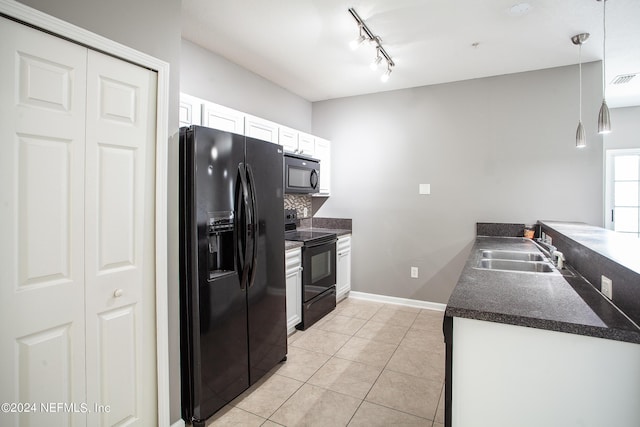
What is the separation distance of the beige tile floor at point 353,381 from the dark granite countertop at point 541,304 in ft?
3.23

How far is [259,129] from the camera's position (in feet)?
10.1

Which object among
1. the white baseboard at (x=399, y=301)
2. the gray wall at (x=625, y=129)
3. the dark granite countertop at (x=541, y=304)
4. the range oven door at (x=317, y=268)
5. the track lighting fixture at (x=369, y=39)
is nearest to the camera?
the dark granite countertop at (x=541, y=304)

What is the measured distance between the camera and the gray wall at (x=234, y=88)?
2793 millimetres

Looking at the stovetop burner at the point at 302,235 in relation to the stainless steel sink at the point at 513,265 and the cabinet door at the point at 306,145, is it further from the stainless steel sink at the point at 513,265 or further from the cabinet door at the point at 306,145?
the stainless steel sink at the point at 513,265

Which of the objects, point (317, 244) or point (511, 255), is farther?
point (317, 244)

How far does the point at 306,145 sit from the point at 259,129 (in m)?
0.90

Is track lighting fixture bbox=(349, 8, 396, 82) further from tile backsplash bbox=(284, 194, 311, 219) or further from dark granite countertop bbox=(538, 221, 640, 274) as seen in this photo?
dark granite countertop bbox=(538, 221, 640, 274)

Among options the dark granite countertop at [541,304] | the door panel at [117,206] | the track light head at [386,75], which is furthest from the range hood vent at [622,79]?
the door panel at [117,206]

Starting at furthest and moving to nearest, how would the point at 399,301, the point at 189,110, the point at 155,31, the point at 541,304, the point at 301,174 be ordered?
1. the point at 399,301
2. the point at 301,174
3. the point at 189,110
4. the point at 155,31
5. the point at 541,304

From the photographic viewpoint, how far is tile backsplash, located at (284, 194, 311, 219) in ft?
13.4

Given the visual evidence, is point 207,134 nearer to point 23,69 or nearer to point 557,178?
point 23,69

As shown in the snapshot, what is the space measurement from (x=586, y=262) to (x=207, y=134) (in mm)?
2175

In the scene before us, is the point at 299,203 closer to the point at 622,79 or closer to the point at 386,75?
the point at 386,75

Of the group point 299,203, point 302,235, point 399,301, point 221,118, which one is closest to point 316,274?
point 302,235
